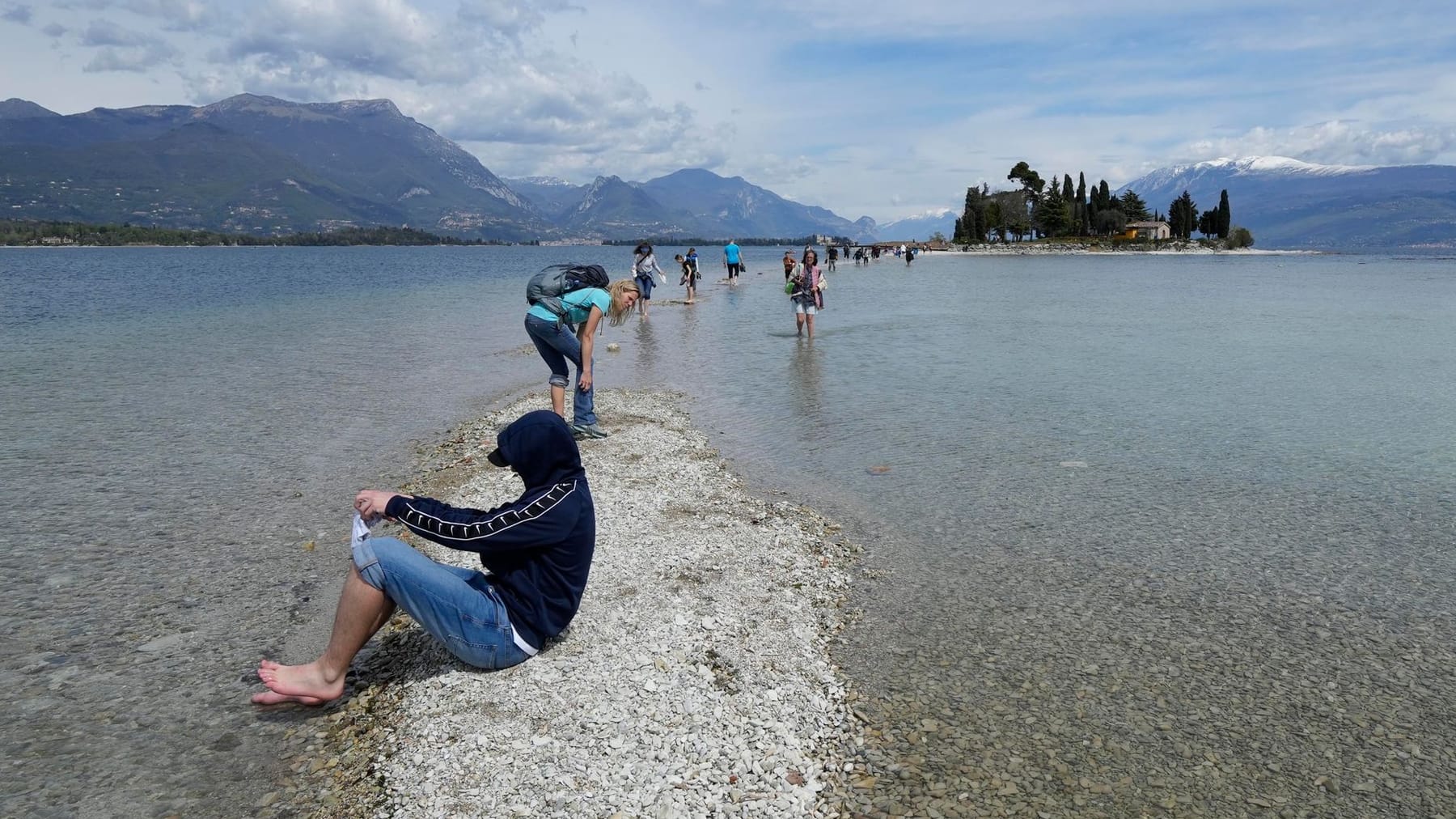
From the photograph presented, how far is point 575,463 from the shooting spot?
18.7 feet

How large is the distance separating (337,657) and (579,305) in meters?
6.81

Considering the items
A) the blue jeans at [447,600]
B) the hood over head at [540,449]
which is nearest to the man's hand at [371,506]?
the blue jeans at [447,600]

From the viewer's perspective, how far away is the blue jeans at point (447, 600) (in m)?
5.44

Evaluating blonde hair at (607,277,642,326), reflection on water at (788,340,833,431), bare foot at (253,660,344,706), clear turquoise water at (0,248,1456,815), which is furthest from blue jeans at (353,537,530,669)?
reflection on water at (788,340,833,431)

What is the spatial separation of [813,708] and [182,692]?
465 cm

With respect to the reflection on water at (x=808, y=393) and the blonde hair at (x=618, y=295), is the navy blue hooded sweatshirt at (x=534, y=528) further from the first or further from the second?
the reflection on water at (x=808, y=393)

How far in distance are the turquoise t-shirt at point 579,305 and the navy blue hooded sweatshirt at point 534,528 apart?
623 centimetres

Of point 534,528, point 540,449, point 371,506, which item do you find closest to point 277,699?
point 371,506

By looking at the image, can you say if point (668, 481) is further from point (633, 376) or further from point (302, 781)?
point (633, 376)

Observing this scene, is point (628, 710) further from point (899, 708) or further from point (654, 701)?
point (899, 708)

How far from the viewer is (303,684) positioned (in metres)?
5.81

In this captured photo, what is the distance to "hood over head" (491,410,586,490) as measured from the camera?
218 inches

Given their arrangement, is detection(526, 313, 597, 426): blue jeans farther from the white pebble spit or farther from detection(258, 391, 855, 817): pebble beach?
detection(258, 391, 855, 817): pebble beach

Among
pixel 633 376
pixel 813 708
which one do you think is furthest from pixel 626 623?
pixel 633 376
